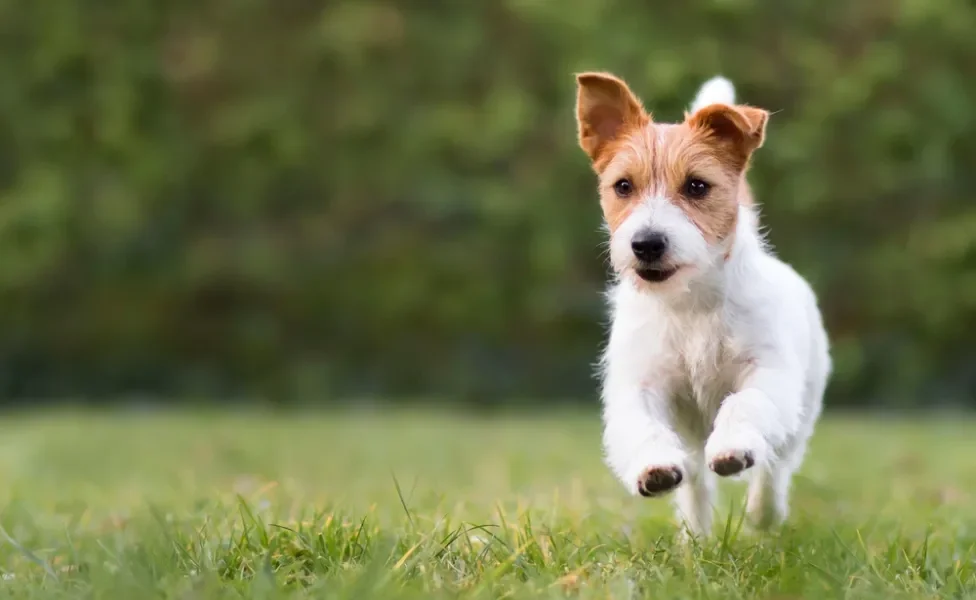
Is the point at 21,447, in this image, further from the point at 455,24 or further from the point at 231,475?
the point at 455,24

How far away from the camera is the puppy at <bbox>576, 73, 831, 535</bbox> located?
3201mm

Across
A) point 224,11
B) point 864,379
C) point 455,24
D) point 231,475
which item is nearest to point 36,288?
point 224,11

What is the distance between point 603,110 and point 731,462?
4.15 feet

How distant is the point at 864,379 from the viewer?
43.8ft

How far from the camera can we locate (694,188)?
3363 mm

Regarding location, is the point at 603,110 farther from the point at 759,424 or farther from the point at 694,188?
the point at 759,424

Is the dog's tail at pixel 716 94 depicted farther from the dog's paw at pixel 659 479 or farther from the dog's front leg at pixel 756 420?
the dog's paw at pixel 659 479

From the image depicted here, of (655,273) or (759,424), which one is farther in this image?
(655,273)

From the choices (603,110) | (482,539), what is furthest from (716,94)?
(482,539)

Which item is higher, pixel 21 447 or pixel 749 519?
pixel 749 519

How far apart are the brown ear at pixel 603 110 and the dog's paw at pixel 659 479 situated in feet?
3.83

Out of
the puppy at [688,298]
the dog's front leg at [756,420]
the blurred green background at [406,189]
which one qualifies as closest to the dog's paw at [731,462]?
the dog's front leg at [756,420]

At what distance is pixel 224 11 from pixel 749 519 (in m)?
11.8

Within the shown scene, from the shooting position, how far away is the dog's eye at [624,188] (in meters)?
3.41
